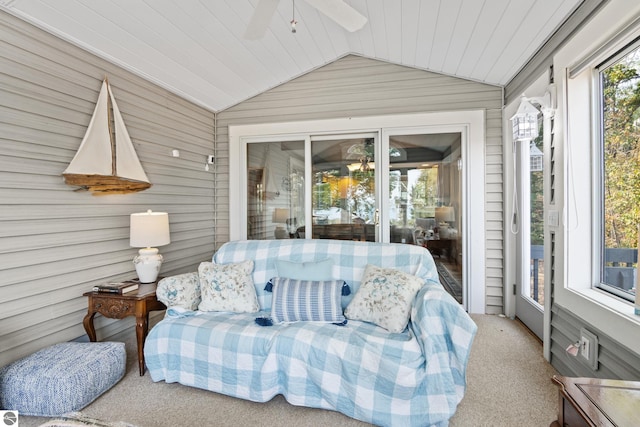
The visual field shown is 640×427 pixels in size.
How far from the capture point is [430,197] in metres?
3.75

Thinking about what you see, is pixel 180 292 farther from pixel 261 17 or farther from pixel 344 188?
pixel 344 188

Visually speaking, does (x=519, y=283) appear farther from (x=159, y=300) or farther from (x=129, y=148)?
(x=129, y=148)

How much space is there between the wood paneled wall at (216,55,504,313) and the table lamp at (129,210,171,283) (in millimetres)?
1571

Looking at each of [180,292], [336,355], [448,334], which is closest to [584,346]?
[448,334]

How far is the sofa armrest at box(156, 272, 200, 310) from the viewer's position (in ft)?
7.65

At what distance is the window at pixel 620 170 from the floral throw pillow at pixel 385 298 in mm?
1122

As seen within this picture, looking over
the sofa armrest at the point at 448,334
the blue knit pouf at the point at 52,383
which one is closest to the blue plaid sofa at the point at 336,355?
the sofa armrest at the point at 448,334

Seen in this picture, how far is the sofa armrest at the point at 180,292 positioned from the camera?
233 centimetres

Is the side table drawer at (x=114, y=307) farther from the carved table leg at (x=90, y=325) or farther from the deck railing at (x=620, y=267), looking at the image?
the deck railing at (x=620, y=267)

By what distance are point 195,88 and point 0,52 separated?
1744 mm

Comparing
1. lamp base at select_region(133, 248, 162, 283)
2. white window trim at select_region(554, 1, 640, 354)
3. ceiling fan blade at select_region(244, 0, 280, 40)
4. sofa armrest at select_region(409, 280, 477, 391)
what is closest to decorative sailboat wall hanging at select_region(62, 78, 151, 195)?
lamp base at select_region(133, 248, 162, 283)

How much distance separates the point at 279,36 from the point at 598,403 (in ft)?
11.2

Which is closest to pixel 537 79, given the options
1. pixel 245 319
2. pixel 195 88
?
pixel 245 319

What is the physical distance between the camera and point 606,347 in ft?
5.85
